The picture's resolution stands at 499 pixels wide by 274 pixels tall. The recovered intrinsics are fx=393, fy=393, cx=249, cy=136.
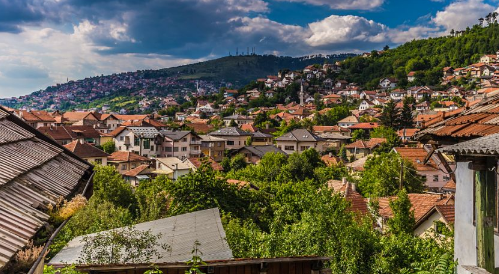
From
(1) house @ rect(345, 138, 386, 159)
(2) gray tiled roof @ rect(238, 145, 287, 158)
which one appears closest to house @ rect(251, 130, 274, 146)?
(2) gray tiled roof @ rect(238, 145, 287, 158)

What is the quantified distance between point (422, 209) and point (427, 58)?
15256cm

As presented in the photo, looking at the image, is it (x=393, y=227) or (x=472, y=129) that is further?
(x=393, y=227)

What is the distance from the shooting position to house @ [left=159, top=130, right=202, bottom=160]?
59.2m

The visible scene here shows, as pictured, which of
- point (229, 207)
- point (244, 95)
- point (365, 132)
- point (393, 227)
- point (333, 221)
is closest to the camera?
point (333, 221)

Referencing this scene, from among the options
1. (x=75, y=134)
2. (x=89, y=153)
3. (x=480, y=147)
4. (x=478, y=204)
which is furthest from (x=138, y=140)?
(x=480, y=147)

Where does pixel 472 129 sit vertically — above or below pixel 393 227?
above

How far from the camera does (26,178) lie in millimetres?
4426

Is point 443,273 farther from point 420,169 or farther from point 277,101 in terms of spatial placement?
point 277,101

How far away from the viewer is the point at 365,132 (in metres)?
82.6

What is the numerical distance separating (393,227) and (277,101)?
130 meters

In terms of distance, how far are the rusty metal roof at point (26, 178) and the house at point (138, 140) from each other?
53266mm

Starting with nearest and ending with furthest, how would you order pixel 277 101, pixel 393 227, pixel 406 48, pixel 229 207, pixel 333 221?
pixel 333 221 → pixel 393 227 → pixel 229 207 → pixel 277 101 → pixel 406 48

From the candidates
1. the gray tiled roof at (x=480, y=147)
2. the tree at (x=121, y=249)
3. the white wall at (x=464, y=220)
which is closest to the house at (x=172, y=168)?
the tree at (x=121, y=249)

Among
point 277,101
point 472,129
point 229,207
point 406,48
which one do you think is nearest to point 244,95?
point 277,101
